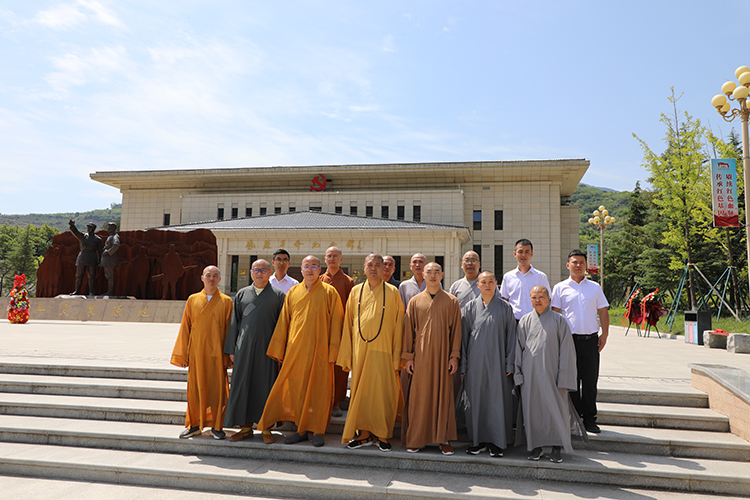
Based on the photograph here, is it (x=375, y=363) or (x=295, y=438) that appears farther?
(x=295, y=438)

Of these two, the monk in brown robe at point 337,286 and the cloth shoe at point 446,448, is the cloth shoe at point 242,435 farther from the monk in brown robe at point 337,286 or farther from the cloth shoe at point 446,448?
the cloth shoe at point 446,448

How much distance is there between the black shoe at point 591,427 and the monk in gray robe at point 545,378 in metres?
0.58

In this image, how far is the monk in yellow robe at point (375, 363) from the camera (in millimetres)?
4266

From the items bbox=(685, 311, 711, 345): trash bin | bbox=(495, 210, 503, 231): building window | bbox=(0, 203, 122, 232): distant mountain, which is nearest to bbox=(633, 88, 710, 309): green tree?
bbox=(685, 311, 711, 345): trash bin

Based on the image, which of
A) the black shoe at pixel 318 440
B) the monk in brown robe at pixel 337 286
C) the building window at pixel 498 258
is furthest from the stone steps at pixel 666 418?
the building window at pixel 498 258

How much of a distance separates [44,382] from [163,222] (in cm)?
3564

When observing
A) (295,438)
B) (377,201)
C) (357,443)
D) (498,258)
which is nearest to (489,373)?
(357,443)

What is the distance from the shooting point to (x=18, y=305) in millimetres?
14367

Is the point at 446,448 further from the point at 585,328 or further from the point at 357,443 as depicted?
the point at 585,328

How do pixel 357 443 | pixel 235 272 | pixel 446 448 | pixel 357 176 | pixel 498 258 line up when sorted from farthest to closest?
1. pixel 357 176
2. pixel 498 258
3. pixel 235 272
4. pixel 357 443
5. pixel 446 448

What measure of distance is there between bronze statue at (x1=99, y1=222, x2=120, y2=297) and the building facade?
1164cm

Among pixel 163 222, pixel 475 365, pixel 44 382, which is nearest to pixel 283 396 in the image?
pixel 475 365

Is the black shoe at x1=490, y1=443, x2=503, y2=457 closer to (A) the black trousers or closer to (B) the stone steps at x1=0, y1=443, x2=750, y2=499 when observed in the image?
(B) the stone steps at x1=0, y1=443, x2=750, y2=499

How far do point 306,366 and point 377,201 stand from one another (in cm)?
2994
